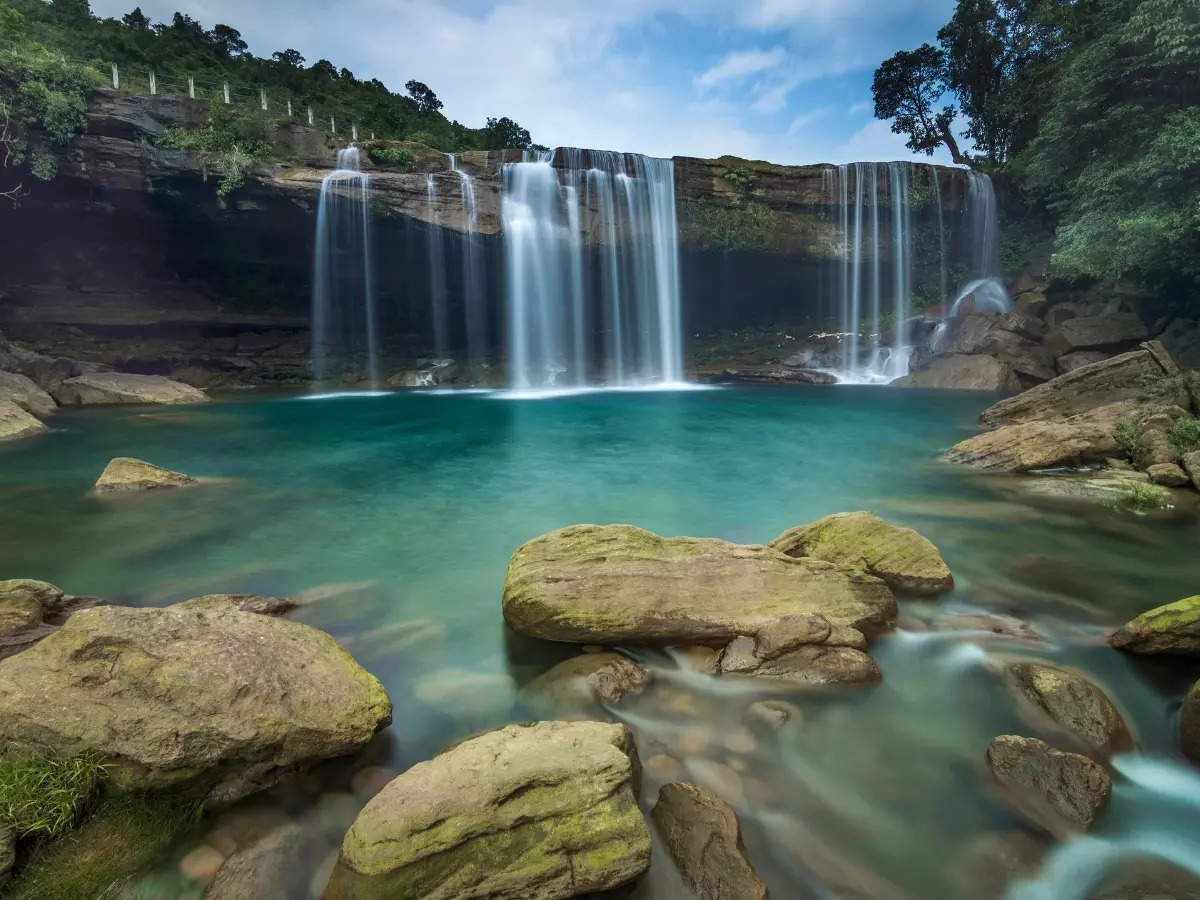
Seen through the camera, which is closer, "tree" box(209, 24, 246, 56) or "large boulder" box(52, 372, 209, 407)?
"large boulder" box(52, 372, 209, 407)

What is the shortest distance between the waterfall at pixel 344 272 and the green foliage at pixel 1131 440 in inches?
853

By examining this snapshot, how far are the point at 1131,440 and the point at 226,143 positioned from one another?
80.7ft

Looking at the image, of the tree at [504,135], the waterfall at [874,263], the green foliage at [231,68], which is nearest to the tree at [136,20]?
the green foliage at [231,68]

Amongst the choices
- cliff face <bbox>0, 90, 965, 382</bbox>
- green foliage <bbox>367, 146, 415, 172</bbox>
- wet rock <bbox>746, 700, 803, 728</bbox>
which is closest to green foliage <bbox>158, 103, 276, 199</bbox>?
cliff face <bbox>0, 90, 965, 382</bbox>

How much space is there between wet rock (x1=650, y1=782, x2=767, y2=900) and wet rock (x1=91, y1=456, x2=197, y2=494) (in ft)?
30.8

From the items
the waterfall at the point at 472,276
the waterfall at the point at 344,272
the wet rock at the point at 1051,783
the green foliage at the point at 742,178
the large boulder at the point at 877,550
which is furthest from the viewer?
the green foliage at the point at 742,178

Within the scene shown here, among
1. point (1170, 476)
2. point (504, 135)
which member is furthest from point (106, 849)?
point (504, 135)

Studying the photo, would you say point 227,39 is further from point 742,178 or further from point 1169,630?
point 1169,630

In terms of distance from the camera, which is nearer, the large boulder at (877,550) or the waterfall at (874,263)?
the large boulder at (877,550)

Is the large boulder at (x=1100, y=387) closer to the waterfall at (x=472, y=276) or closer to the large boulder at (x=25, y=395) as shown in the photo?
the waterfall at (x=472, y=276)

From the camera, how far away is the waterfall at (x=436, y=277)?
22266mm

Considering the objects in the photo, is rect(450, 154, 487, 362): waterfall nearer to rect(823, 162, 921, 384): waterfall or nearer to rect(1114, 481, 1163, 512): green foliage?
rect(823, 162, 921, 384): waterfall

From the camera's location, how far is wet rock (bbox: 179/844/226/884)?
2.60 m

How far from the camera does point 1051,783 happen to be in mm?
3121
